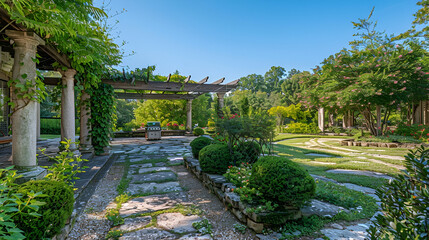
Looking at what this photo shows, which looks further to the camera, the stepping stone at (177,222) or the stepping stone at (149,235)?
the stepping stone at (177,222)

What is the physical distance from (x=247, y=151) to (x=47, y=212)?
316 cm

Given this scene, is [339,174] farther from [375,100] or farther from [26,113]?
[375,100]

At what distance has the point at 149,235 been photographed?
6.93 feet

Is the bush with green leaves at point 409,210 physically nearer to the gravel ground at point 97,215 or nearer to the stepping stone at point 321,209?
the stepping stone at point 321,209

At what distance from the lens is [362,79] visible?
8758 millimetres

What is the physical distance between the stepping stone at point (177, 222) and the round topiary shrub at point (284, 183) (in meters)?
0.92

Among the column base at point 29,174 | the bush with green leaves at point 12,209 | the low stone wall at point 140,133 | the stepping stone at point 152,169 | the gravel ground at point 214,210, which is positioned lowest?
the gravel ground at point 214,210

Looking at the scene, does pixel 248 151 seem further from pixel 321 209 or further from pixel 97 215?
pixel 97 215

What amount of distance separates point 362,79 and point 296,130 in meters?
10.3

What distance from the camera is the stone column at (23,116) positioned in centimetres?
268

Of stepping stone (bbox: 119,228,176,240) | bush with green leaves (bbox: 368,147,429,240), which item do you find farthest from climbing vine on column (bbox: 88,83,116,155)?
bush with green leaves (bbox: 368,147,429,240)

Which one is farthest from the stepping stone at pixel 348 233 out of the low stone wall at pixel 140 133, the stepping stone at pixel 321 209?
the low stone wall at pixel 140 133

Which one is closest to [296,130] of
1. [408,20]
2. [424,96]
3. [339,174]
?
[424,96]

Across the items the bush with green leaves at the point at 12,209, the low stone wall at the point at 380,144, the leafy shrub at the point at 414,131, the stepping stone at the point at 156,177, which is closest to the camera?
the bush with green leaves at the point at 12,209
